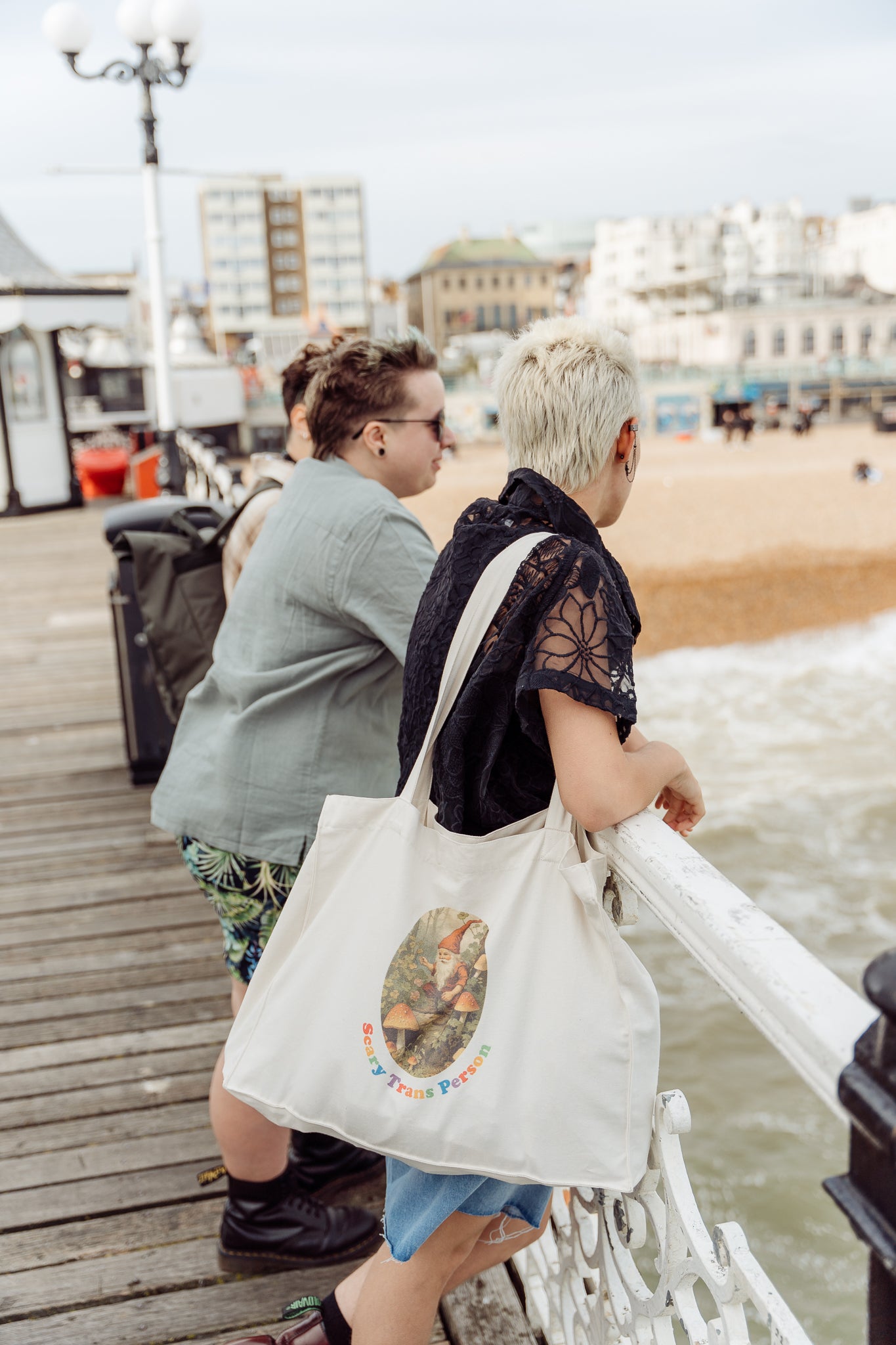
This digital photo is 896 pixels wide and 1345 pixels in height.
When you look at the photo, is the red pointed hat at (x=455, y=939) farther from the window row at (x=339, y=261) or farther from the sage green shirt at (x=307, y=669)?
the window row at (x=339, y=261)

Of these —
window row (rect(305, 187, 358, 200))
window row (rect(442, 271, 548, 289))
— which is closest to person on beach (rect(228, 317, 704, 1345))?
window row (rect(305, 187, 358, 200))

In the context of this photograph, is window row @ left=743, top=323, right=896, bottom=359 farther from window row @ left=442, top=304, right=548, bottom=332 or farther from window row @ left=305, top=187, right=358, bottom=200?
window row @ left=305, top=187, right=358, bottom=200

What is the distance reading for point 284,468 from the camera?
286 centimetres

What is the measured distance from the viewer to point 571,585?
136 centimetres

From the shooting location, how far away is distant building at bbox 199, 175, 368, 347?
4008 inches

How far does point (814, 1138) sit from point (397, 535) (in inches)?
235

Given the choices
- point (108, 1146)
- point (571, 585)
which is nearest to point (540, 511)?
point (571, 585)

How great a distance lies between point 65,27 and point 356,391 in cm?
1030

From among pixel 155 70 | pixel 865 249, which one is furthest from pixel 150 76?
pixel 865 249

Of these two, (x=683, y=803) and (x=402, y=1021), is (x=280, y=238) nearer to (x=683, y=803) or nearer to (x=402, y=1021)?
(x=683, y=803)

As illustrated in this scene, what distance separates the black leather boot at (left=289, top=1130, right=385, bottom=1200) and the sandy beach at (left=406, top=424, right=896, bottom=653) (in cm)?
1388

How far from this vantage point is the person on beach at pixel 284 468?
2555mm

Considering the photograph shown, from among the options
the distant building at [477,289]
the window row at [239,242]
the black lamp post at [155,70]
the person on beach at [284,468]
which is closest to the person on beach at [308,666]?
the person on beach at [284,468]

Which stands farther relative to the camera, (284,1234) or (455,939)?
(284,1234)
